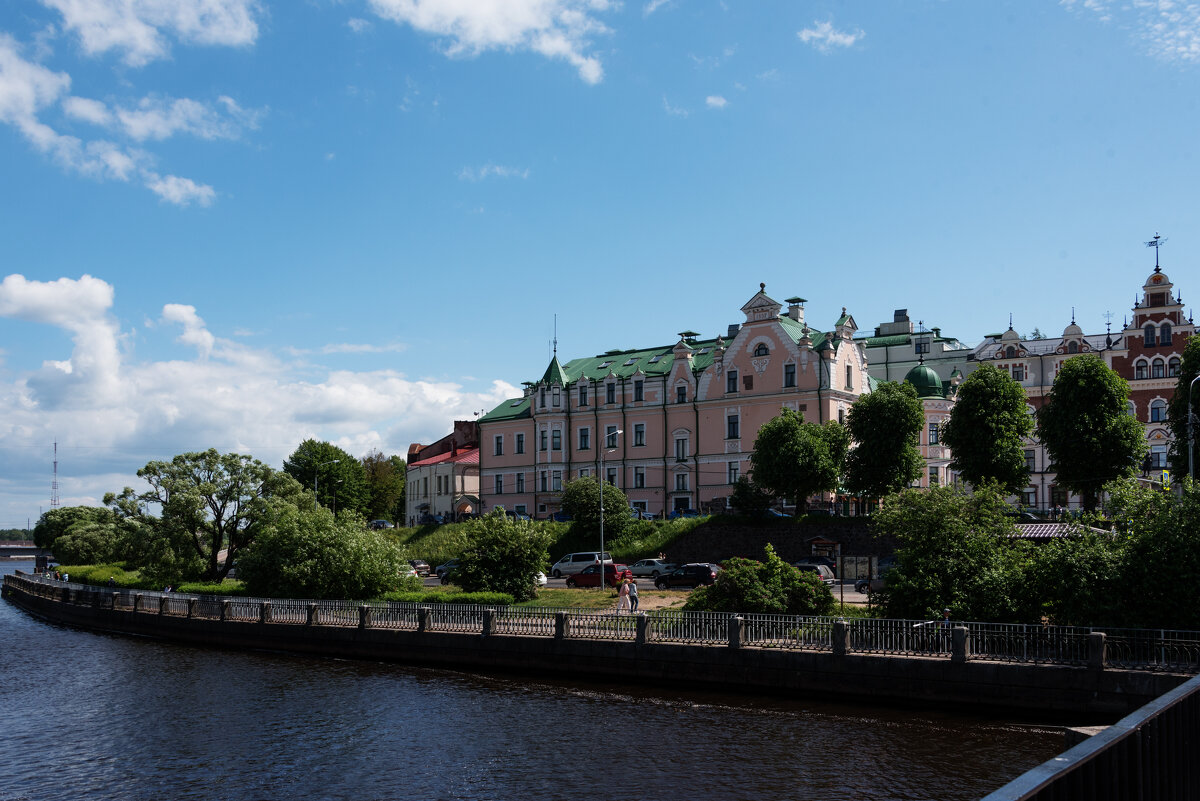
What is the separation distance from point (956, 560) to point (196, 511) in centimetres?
4594

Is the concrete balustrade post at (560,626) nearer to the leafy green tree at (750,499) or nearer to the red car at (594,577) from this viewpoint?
the red car at (594,577)

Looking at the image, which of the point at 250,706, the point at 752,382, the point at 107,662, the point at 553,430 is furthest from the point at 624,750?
the point at 553,430

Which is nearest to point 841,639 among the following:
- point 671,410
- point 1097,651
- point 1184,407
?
point 1097,651

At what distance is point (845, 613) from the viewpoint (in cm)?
3466

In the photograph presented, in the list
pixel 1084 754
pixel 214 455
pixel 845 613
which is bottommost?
pixel 845 613

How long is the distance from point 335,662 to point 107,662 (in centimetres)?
1006

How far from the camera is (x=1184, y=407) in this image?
56.7 metres

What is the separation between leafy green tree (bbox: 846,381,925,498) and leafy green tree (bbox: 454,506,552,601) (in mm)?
28488

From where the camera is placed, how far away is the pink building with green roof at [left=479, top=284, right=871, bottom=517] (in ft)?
248

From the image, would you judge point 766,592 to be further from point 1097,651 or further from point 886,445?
point 886,445

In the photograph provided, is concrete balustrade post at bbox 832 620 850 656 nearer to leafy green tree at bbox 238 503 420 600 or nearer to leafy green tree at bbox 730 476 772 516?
leafy green tree at bbox 238 503 420 600

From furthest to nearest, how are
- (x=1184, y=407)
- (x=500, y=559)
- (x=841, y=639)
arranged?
(x=1184, y=407), (x=500, y=559), (x=841, y=639)

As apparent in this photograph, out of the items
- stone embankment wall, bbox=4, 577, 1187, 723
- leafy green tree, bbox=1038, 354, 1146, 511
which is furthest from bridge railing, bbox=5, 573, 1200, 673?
leafy green tree, bbox=1038, 354, 1146, 511

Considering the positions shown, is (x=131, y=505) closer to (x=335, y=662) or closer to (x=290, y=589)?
(x=290, y=589)
